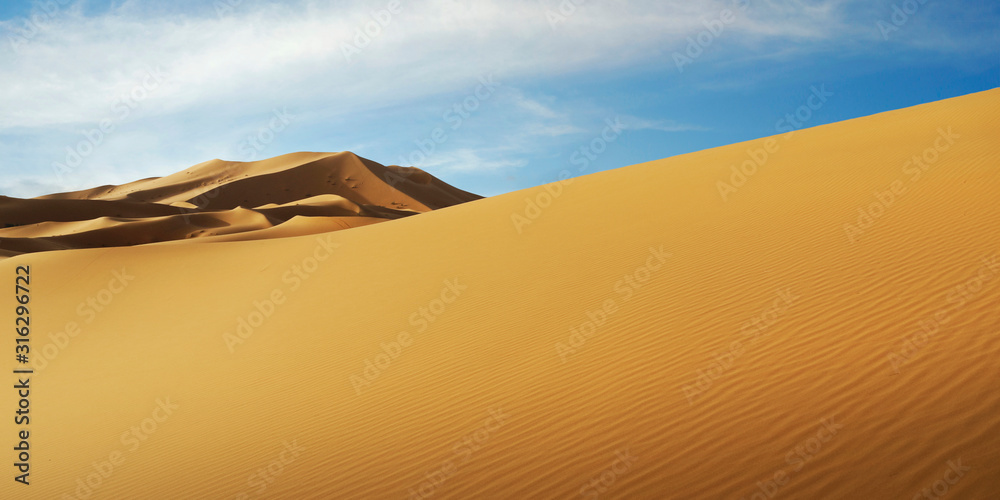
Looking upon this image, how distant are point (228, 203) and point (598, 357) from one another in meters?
56.8

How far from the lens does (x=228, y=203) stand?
56719mm

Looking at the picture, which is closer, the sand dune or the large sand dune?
the large sand dune

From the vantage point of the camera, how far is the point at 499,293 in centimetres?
964

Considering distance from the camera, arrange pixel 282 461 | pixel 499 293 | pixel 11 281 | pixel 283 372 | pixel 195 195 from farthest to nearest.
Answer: pixel 195 195 < pixel 11 281 < pixel 499 293 < pixel 283 372 < pixel 282 461

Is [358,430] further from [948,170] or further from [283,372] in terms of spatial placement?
[948,170]

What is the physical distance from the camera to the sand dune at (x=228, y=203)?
31375 millimetres

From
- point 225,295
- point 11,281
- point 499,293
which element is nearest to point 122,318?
point 225,295

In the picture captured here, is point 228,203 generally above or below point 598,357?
above

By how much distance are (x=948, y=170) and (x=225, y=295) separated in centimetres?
1390

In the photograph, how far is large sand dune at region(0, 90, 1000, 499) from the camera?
13.1 ft

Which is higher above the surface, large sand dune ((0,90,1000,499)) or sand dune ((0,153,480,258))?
sand dune ((0,153,480,258))

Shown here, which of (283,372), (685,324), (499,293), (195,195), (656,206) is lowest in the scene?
(685,324)

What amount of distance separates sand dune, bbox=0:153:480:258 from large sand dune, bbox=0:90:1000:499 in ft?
52.0

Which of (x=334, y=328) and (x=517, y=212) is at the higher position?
(x=517, y=212)
